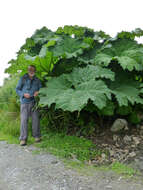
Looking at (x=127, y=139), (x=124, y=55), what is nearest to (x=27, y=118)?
(x=127, y=139)

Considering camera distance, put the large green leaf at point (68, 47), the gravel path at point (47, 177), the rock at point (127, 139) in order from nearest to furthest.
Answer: the gravel path at point (47, 177) < the rock at point (127, 139) < the large green leaf at point (68, 47)

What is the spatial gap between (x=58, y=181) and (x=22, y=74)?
2269 millimetres

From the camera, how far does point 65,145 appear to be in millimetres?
3543

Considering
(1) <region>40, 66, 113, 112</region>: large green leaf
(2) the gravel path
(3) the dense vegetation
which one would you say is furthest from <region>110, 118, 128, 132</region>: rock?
(2) the gravel path

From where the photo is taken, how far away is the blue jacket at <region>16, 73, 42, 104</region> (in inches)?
156

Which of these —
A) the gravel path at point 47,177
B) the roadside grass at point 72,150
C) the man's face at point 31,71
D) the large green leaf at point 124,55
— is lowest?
the gravel path at point 47,177

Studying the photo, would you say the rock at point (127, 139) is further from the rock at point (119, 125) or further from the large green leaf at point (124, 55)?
the large green leaf at point (124, 55)

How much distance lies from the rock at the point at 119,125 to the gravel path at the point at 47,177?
3.65 ft

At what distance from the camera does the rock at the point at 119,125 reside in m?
3.74

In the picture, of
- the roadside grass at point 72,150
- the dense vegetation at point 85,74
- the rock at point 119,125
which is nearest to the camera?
the roadside grass at point 72,150

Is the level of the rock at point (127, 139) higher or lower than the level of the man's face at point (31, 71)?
lower

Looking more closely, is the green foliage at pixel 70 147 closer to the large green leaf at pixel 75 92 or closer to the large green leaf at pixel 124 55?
the large green leaf at pixel 75 92

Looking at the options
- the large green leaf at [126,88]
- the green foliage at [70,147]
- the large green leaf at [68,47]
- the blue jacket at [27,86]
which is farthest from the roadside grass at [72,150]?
the large green leaf at [68,47]

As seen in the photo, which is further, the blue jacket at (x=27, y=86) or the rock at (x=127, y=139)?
the blue jacket at (x=27, y=86)
